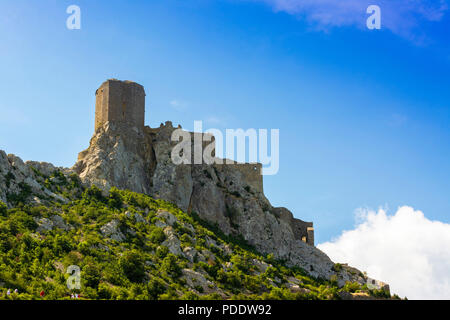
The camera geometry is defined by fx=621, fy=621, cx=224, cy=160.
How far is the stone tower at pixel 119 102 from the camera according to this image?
72.4 metres

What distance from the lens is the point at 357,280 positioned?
75.4 m

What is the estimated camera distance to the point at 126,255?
182 feet

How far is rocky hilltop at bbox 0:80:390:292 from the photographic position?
70625 millimetres

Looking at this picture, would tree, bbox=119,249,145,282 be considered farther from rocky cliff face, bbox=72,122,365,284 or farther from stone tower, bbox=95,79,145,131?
stone tower, bbox=95,79,145,131

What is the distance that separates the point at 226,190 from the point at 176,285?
2477 centimetres

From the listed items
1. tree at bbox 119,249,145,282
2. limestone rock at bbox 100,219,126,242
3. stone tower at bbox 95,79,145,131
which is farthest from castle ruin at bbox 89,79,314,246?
tree at bbox 119,249,145,282

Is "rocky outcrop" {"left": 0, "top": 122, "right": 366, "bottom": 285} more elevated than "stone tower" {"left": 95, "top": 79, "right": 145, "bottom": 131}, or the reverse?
"stone tower" {"left": 95, "top": 79, "right": 145, "bottom": 131}

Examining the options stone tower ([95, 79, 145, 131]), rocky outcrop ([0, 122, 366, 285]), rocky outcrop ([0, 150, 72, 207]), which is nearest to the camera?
rocky outcrop ([0, 150, 72, 207])

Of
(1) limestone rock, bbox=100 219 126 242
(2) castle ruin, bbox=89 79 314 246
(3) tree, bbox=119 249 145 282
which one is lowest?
(3) tree, bbox=119 249 145 282

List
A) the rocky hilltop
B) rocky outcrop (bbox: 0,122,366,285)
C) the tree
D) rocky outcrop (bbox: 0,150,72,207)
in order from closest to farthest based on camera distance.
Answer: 1. the tree
2. rocky outcrop (bbox: 0,150,72,207)
3. rocky outcrop (bbox: 0,122,366,285)
4. the rocky hilltop

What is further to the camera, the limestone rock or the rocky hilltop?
the rocky hilltop

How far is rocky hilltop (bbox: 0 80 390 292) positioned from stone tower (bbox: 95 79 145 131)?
0.38 ft

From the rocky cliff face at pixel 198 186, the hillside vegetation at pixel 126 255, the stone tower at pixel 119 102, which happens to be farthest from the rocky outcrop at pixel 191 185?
the hillside vegetation at pixel 126 255
